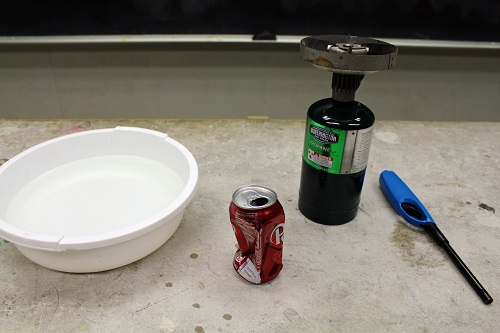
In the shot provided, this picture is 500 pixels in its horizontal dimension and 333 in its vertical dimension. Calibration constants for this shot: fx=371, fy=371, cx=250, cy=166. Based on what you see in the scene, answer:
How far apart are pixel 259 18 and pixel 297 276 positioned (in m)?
1.11

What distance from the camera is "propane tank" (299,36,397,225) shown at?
0.62 meters

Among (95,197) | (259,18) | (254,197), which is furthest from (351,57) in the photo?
(259,18)

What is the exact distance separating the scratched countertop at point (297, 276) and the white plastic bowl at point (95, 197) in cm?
5

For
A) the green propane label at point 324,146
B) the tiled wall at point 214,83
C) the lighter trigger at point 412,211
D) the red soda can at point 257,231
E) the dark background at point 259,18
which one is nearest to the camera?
the red soda can at point 257,231

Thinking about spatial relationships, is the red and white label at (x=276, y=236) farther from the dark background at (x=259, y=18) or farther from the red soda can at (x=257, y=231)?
the dark background at (x=259, y=18)

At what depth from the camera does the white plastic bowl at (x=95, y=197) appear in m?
0.58

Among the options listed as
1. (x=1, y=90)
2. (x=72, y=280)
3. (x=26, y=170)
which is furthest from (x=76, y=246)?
(x=1, y=90)

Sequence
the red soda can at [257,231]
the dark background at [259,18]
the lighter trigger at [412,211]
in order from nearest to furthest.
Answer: the red soda can at [257,231]
the lighter trigger at [412,211]
the dark background at [259,18]

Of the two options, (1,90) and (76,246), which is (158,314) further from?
(1,90)

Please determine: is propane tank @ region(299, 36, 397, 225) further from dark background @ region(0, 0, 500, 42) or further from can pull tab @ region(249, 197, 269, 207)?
dark background @ region(0, 0, 500, 42)

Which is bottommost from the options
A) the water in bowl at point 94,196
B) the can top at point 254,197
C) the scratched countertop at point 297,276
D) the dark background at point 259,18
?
the scratched countertop at point 297,276

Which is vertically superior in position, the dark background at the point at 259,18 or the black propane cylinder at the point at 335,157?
the dark background at the point at 259,18

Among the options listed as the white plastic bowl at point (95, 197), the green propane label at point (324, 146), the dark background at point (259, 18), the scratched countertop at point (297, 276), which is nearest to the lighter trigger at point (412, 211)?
the scratched countertop at point (297, 276)

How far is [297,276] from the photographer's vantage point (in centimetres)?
65
